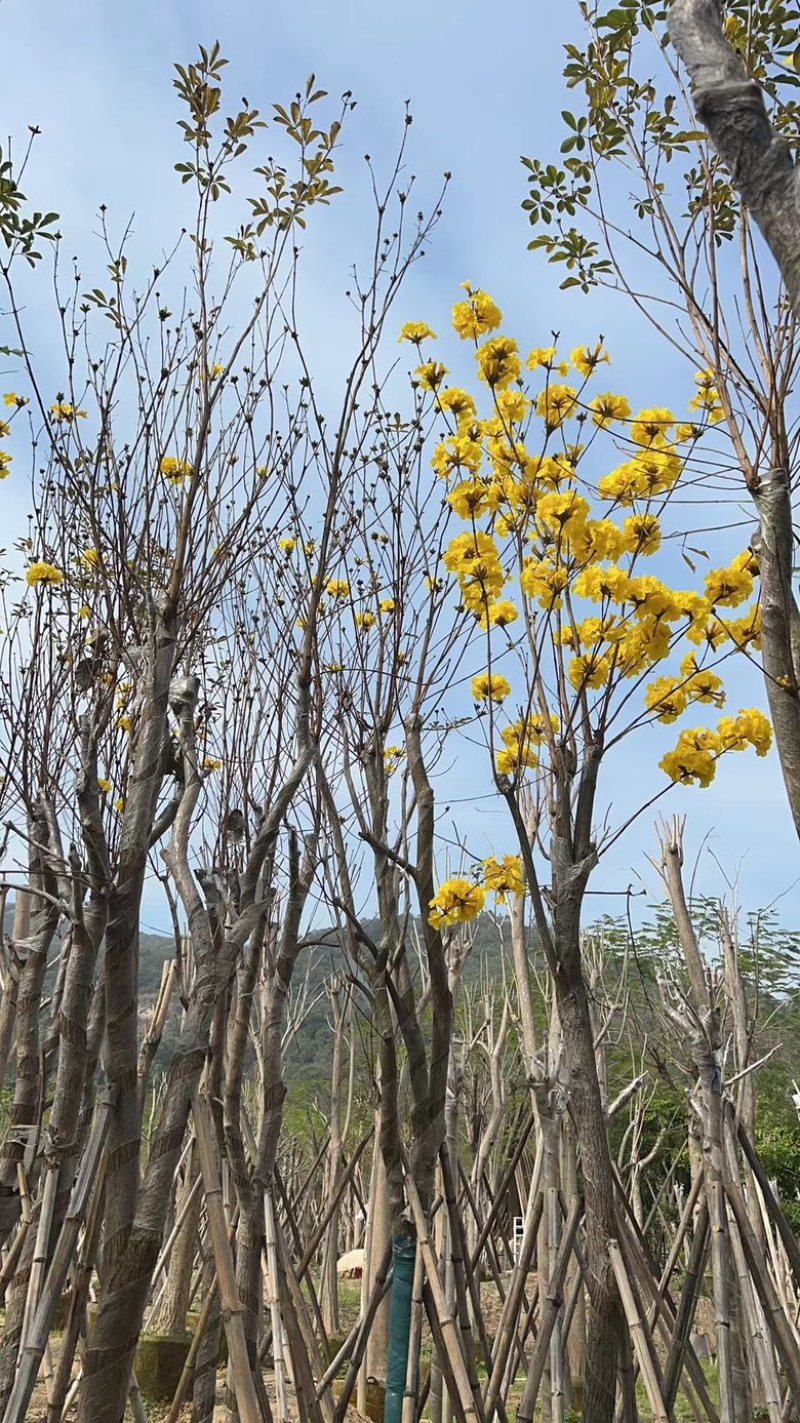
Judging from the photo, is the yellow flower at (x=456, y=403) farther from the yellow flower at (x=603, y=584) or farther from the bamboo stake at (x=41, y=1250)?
the bamboo stake at (x=41, y=1250)

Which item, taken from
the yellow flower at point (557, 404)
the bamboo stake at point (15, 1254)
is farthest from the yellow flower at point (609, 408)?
the bamboo stake at point (15, 1254)

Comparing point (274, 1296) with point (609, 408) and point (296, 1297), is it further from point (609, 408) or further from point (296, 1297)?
point (609, 408)

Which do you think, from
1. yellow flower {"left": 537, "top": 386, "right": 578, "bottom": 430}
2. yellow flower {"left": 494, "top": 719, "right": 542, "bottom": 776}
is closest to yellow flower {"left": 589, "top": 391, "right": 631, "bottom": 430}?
yellow flower {"left": 537, "top": 386, "right": 578, "bottom": 430}

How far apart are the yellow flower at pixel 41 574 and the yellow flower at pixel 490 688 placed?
1.81 metres

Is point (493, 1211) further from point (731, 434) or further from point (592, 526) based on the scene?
point (731, 434)

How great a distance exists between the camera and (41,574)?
145 inches

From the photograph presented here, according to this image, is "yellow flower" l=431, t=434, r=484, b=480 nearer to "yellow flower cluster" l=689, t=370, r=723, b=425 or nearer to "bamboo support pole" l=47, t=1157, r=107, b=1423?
"yellow flower cluster" l=689, t=370, r=723, b=425

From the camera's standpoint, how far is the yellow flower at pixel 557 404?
2699mm

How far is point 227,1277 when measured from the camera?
179 centimetres

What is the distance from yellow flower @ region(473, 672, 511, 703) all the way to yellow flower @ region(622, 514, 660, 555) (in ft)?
1.63

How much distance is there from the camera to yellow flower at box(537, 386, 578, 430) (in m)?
2.70

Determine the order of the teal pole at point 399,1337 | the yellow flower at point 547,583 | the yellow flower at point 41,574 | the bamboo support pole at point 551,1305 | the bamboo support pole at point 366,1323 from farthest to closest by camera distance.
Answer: the yellow flower at point 41,574 → the bamboo support pole at point 366,1323 → the teal pole at point 399,1337 → the bamboo support pole at point 551,1305 → the yellow flower at point 547,583

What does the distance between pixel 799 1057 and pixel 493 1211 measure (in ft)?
49.8

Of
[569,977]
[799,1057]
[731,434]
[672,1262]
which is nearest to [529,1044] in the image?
[672,1262]
